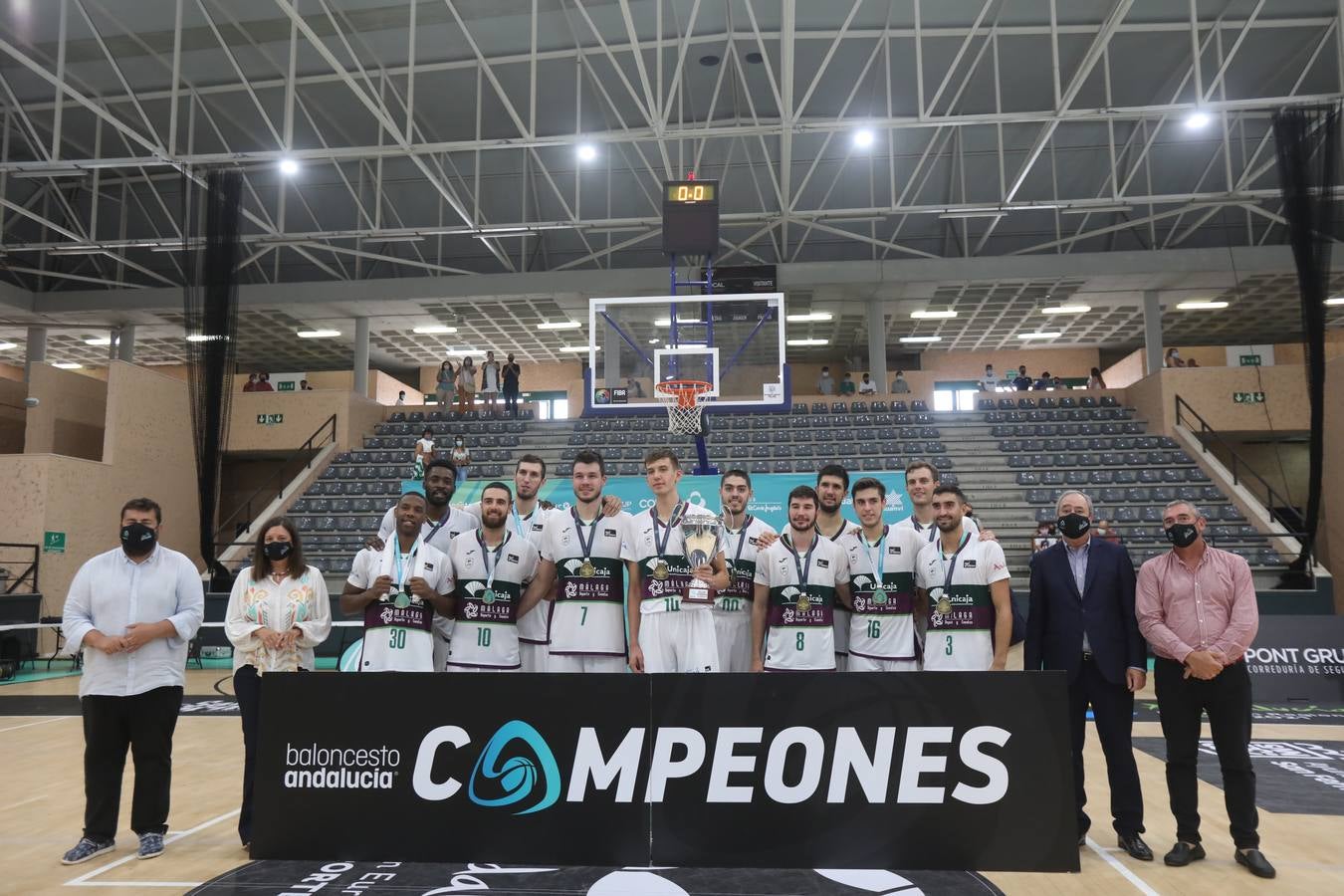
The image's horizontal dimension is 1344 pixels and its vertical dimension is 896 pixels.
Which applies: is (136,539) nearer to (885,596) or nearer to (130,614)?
(130,614)

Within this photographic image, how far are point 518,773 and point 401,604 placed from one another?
141 cm

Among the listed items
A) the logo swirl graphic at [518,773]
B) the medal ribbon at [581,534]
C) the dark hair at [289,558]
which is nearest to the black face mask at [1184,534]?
the medal ribbon at [581,534]

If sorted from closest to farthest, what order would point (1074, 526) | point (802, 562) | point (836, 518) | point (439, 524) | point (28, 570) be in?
point (1074, 526)
point (802, 562)
point (836, 518)
point (439, 524)
point (28, 570)

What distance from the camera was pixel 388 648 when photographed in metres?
5.13

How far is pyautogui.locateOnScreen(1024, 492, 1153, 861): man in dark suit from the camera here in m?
4.54

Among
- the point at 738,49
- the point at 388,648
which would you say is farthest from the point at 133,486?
the point at 388,648

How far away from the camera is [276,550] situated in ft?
15.8

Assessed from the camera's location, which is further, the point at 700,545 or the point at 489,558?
the point at 489,558

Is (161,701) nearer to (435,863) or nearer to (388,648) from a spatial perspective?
(388,648)

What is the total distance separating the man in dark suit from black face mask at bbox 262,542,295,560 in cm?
412

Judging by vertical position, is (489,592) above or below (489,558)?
below

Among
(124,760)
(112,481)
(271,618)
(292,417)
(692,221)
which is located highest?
(692,221)

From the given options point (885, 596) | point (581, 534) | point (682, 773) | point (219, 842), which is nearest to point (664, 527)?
point (581, 534)

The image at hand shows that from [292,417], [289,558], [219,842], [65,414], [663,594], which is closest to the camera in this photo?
[219,842]
